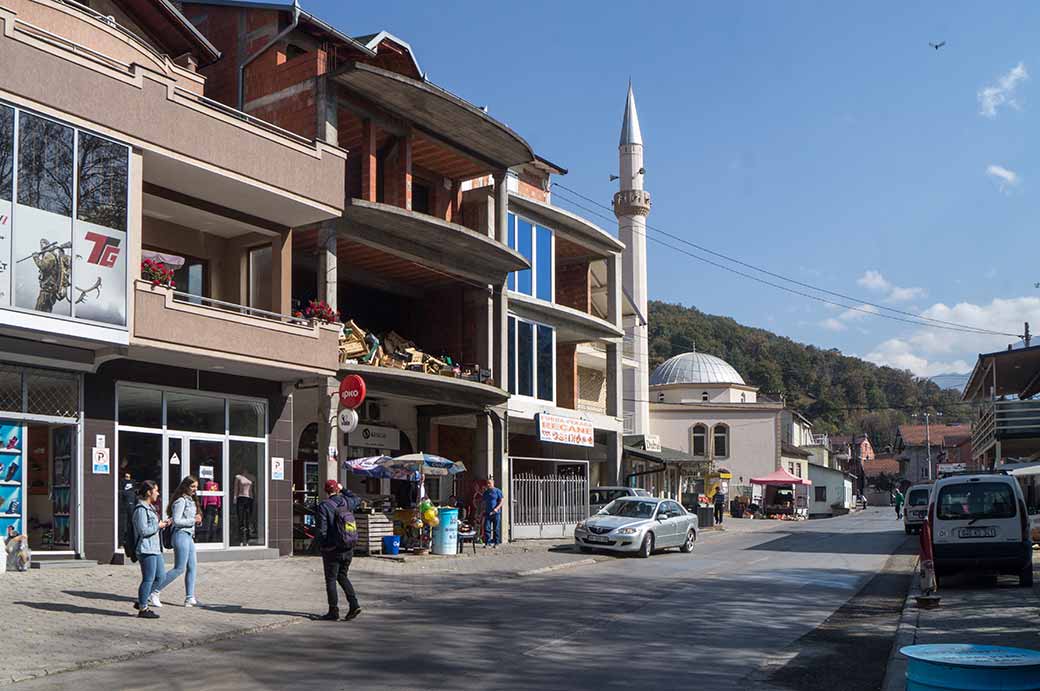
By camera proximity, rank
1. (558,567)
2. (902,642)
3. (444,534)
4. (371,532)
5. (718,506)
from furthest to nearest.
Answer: (718,506), (444,534), (371,532), (558,567), (902,642)

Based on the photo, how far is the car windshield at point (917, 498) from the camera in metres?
36.5

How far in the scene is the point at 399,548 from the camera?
75.3 ft

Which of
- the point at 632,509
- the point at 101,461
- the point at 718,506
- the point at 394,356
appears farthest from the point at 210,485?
the point at 718,506

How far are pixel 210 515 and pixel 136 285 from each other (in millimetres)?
5052

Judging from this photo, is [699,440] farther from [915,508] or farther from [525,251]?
[525,251]

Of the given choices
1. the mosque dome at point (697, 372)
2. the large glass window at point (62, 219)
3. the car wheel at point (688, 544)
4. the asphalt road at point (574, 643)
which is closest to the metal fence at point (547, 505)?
the car wheel at point (688, 544)

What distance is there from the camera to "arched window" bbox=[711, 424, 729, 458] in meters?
67.1

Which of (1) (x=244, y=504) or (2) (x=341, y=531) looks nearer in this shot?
(2) (x=341, y=531)

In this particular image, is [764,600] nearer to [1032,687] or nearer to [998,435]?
[1032,687]

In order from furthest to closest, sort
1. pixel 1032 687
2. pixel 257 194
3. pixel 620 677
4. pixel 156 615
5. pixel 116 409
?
1. pixel 257 194
2. pixel 116 409
3. pixel 156 615
4. pixel 620 677
5. pixel 1032 687

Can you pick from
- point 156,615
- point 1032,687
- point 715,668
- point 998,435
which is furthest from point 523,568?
point 998,435

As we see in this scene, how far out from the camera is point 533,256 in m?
33.2

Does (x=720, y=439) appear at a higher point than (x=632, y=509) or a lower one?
higher

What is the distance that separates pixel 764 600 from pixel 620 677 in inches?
273
